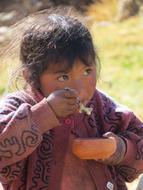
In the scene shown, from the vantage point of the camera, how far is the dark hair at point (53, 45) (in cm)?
220

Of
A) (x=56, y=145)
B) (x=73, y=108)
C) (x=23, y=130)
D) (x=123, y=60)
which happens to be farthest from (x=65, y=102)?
(x=123, y=60)

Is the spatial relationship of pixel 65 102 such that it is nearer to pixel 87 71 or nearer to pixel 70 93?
pixel 70 93

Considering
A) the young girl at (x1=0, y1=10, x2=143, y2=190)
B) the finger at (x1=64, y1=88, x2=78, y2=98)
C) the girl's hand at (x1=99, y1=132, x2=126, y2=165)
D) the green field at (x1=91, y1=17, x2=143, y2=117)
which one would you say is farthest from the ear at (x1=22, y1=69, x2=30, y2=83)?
the green field at (x1=91, y1=17, x2=143, y2=117)

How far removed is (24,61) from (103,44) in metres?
5.68

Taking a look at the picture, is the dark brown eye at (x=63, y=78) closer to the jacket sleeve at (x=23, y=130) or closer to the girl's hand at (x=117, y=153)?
the jacket sleeve at (x=23, y=130)

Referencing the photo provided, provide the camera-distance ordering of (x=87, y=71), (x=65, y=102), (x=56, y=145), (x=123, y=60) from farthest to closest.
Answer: (x=123, y=60) < (x=56, y=145) < (x=87, y=71) < (x=65, y=102)

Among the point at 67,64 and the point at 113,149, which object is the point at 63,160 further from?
the point at 67,64

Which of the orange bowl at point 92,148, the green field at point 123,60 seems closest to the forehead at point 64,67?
the orange bowl at point 92,148

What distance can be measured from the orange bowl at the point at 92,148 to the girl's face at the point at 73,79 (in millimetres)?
157

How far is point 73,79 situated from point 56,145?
32 cm

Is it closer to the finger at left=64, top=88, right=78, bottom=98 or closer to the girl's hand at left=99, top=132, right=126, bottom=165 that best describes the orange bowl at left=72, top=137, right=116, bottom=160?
the girl's hand at left=99, top=132, right=126, bottom=165

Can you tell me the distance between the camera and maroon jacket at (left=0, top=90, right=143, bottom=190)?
215 centimetres

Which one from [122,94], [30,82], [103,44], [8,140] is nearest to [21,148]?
[8,140]

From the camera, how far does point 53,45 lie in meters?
2.22
